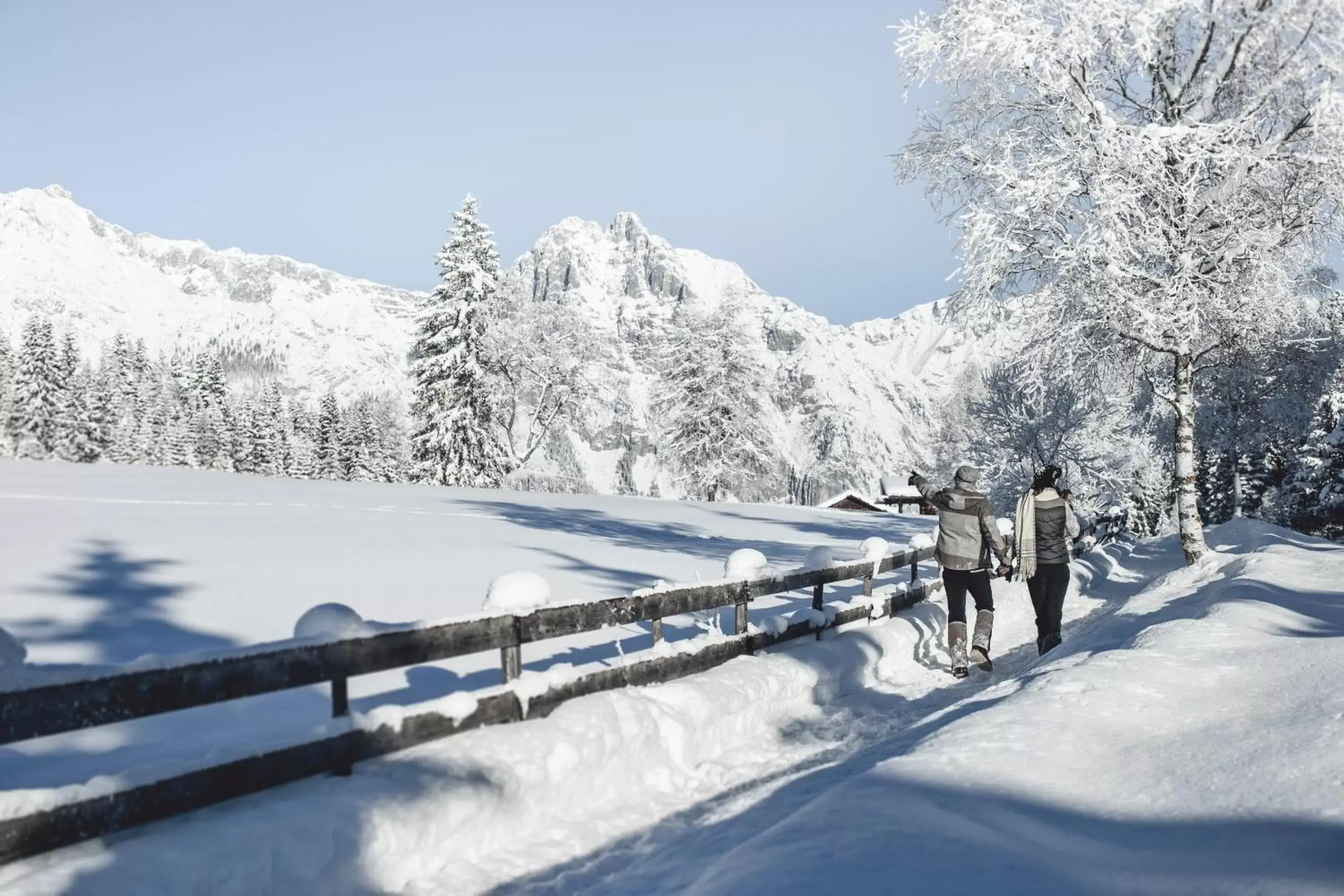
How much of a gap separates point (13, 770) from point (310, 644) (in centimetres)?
181

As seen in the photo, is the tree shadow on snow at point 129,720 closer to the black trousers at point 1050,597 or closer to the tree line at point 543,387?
the black trousers at point 1050,597

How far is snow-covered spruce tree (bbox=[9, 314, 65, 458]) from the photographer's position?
62.4 meters

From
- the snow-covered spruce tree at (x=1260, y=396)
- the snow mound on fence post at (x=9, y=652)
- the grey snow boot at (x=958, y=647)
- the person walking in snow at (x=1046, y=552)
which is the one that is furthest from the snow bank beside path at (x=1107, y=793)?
the snow-covered spruce tree at (x=1260, y=396)

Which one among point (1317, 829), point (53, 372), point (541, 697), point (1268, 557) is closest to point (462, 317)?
point (1268, 557)

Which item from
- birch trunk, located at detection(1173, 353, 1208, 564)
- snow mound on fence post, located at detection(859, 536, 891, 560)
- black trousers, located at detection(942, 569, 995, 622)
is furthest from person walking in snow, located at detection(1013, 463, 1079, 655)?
birch trunk, located at detection(1173, 353, 1208, 564)

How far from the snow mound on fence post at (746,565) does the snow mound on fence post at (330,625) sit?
146 inches

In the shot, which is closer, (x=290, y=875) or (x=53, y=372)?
(x=290, y=875)

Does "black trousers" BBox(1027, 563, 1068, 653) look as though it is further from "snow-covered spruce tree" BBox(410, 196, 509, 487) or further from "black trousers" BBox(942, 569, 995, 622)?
"snow-covered spruce tree" BBox(410, 196, 509, 487)

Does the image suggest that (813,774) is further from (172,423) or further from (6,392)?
(6,392)

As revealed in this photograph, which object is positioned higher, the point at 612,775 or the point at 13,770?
the point at 13,770

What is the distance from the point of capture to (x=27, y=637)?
6.77m

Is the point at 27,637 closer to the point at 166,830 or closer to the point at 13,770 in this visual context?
the point at 13,770

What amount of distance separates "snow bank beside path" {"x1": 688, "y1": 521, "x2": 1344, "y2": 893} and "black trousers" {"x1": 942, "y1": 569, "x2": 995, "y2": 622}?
2.57 m

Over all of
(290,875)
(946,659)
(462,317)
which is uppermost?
(462,317)
